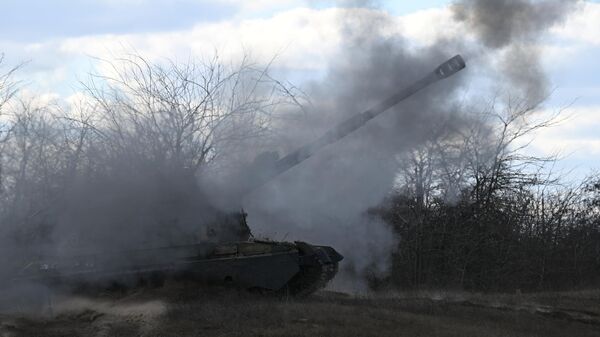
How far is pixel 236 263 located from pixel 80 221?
12.8ft

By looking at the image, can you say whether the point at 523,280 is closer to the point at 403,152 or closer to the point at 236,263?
the point at 403,152

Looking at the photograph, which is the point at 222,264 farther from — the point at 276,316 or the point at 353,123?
the point at 353,123

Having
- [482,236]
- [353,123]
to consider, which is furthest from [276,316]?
[482,236]

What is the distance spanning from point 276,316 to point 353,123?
15.2ft

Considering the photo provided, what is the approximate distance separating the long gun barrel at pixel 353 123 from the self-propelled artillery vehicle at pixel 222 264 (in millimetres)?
19

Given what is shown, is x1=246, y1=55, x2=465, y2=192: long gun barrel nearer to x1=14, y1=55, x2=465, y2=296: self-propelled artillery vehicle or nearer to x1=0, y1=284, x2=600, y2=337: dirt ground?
x1=14, y1=55, x2=465, y2=296: self-propelled artillery vehicle

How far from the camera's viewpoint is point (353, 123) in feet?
51.0

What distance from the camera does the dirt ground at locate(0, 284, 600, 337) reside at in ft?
39.4

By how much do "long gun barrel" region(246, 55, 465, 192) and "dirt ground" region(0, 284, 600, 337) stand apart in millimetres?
2608

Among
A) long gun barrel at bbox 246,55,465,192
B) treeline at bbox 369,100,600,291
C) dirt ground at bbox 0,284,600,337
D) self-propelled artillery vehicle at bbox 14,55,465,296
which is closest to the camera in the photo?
dirt ground at bbox 0,284,600,337

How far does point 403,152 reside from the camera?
1753 cm

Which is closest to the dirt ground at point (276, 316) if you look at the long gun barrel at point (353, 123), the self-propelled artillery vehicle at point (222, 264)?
the self-propelled artillery vehicle at point (222, 264)

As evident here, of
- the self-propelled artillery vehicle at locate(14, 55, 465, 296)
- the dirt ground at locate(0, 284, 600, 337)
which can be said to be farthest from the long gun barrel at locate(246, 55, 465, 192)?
the dirt ground at locate(0, 284, 600, 337)

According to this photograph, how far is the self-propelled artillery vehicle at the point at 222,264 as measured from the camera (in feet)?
49.4
